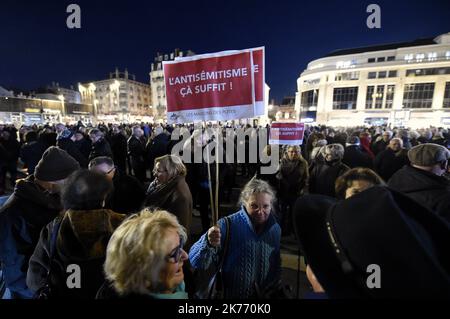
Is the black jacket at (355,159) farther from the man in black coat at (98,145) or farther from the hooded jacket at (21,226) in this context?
the man in black coat at (98,145)

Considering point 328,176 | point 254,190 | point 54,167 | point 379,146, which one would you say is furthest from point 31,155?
point 379,146

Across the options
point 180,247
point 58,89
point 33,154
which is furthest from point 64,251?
point 58,89

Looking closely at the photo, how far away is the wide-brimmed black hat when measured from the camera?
67cm

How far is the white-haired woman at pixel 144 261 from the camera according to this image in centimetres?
125

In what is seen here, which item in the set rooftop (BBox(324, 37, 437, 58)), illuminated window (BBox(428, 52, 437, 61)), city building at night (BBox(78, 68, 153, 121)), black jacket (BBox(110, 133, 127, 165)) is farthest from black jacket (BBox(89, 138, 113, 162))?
city building at night (BBox(78, 68, 153, 121))

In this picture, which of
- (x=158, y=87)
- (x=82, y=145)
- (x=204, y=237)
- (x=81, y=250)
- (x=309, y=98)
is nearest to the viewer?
(x=81, y=250)

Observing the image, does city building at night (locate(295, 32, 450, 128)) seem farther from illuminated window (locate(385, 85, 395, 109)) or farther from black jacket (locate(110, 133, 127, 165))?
black jacket (locate(110, 133, 127, 165))

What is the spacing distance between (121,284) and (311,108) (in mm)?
61747

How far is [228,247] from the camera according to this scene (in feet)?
7.32

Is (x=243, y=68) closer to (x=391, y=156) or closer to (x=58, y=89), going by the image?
(x=391, y=156)

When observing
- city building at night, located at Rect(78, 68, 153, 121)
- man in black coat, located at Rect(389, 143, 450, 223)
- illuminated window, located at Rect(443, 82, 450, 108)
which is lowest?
man in black coat, located at Rect(389, 143, 450, 223)

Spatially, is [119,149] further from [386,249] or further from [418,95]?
[418,95]

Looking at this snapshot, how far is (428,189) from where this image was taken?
238cm

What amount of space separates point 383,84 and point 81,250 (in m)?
59.7
